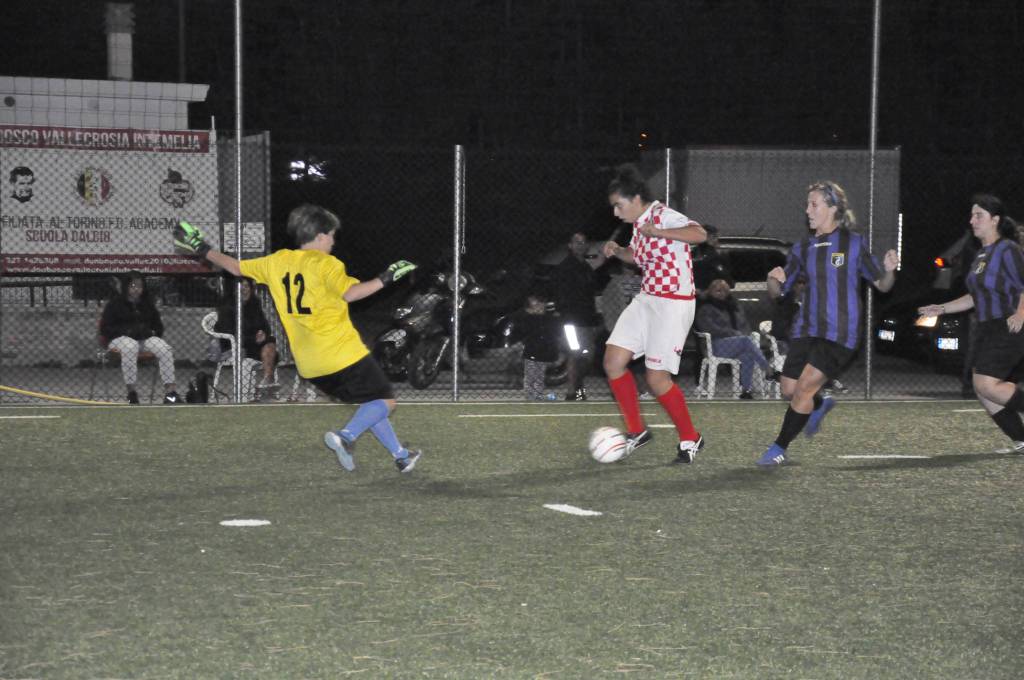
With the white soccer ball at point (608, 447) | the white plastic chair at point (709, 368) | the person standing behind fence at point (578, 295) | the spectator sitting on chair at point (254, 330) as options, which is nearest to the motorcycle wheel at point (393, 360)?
the spectator sitting on chair at point (254, 330)

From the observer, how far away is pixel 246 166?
1602cm

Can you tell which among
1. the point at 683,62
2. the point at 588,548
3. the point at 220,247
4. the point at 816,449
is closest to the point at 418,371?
the point at 220,247

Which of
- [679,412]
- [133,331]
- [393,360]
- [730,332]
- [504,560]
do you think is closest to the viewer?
[504,560]

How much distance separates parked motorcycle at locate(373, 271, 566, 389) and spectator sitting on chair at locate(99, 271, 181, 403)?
237 centimetres

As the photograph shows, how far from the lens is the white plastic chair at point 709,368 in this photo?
13734mm

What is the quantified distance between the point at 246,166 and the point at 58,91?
131 inches

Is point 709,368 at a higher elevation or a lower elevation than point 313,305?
→ lower

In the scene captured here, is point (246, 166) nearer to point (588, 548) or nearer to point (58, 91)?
point (58, 91)

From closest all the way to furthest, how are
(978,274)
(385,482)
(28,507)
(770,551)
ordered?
(770,551), (28,507), (385,482), (978,274)

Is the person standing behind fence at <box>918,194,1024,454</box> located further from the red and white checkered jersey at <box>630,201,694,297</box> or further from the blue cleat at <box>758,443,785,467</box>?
the red and white checkered jersey at <box>630,201,694,297</box>

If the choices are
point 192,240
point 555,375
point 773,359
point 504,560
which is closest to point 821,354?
point 504,560

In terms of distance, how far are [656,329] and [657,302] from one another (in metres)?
0.16

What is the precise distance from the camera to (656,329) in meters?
8.94

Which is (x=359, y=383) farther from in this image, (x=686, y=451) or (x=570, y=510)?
(x=686, y=451)
